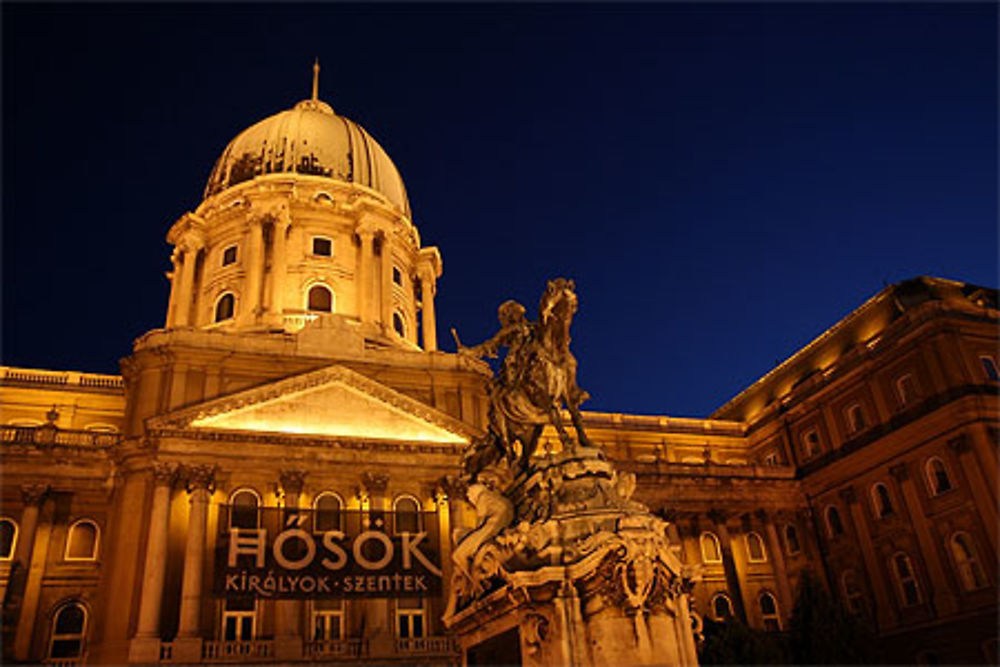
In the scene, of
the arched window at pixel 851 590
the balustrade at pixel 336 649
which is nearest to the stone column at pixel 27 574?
the balustrade at pixel 336 649

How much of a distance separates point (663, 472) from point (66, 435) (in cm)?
2678

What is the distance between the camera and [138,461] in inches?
1161

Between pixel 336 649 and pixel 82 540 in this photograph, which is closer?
pixel 336 649

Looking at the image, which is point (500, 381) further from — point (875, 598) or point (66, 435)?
point (875, 598)

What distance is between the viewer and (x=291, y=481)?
29984mm

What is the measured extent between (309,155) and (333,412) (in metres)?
21.8

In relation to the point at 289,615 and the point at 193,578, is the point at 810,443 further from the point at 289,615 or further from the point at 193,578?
the point at 193,578

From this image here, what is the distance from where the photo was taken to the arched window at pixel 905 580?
35.3m

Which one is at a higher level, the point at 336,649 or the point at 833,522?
the point at 833,522

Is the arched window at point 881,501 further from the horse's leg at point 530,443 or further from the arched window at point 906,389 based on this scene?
the horse's leg at point 530,443

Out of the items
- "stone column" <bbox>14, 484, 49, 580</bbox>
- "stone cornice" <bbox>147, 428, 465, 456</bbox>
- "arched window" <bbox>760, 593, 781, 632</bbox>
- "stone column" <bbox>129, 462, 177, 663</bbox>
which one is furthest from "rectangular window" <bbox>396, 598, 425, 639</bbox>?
"arched window" <bbox>760, 593, 781, 632</bbox>

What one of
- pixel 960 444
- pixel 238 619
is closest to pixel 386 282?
pixel 238 619

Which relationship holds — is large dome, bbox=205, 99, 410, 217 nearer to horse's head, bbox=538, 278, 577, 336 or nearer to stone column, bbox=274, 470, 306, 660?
stone column, bbox=274, 470, 306, 660

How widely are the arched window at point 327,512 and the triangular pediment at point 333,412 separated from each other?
7.88 feet
